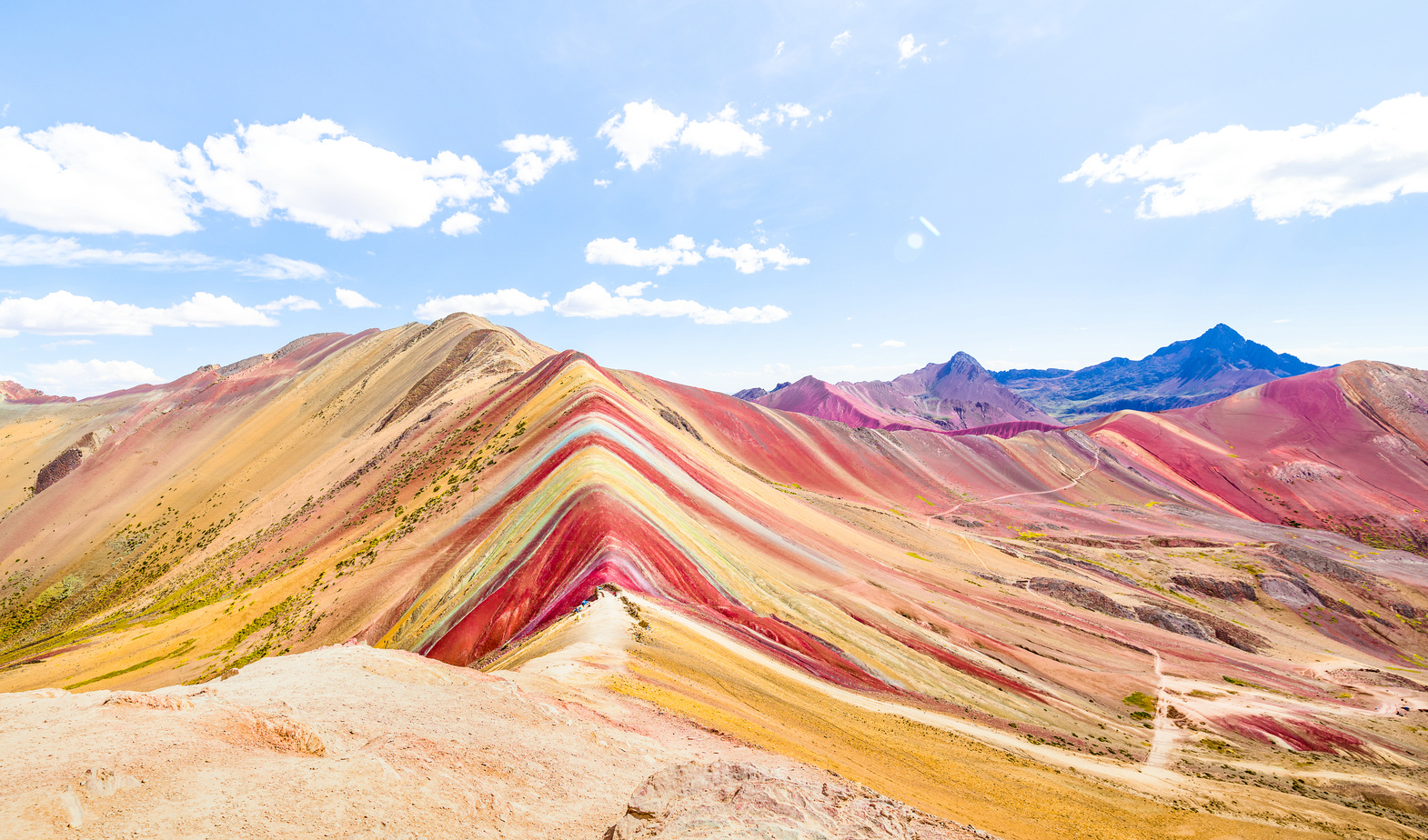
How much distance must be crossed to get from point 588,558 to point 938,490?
268ft

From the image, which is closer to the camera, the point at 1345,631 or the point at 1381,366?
the point at 1345,631

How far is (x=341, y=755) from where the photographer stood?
354 inches

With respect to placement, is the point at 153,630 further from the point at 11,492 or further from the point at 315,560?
the point at 11,492

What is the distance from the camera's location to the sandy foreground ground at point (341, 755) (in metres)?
6.75

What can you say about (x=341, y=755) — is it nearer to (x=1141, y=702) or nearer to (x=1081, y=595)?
(x=1141, y=702)

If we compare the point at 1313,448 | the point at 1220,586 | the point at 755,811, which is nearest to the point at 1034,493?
the point at 1220,586

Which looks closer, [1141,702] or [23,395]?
[1141,702]

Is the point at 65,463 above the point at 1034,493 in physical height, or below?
below

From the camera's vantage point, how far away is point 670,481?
36.8m

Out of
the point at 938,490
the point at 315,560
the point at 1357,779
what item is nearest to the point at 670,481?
the point at 315,560

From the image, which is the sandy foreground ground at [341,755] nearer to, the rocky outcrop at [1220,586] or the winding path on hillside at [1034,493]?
the rocky outcrop at [1220,586]

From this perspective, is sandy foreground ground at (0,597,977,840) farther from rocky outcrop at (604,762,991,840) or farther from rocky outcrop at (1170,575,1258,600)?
rocky outcrop at (1170,575,1258,600)

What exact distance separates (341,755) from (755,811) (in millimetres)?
7108

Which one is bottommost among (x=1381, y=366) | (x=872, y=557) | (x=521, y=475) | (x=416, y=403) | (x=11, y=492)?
(x=11, y=492)
